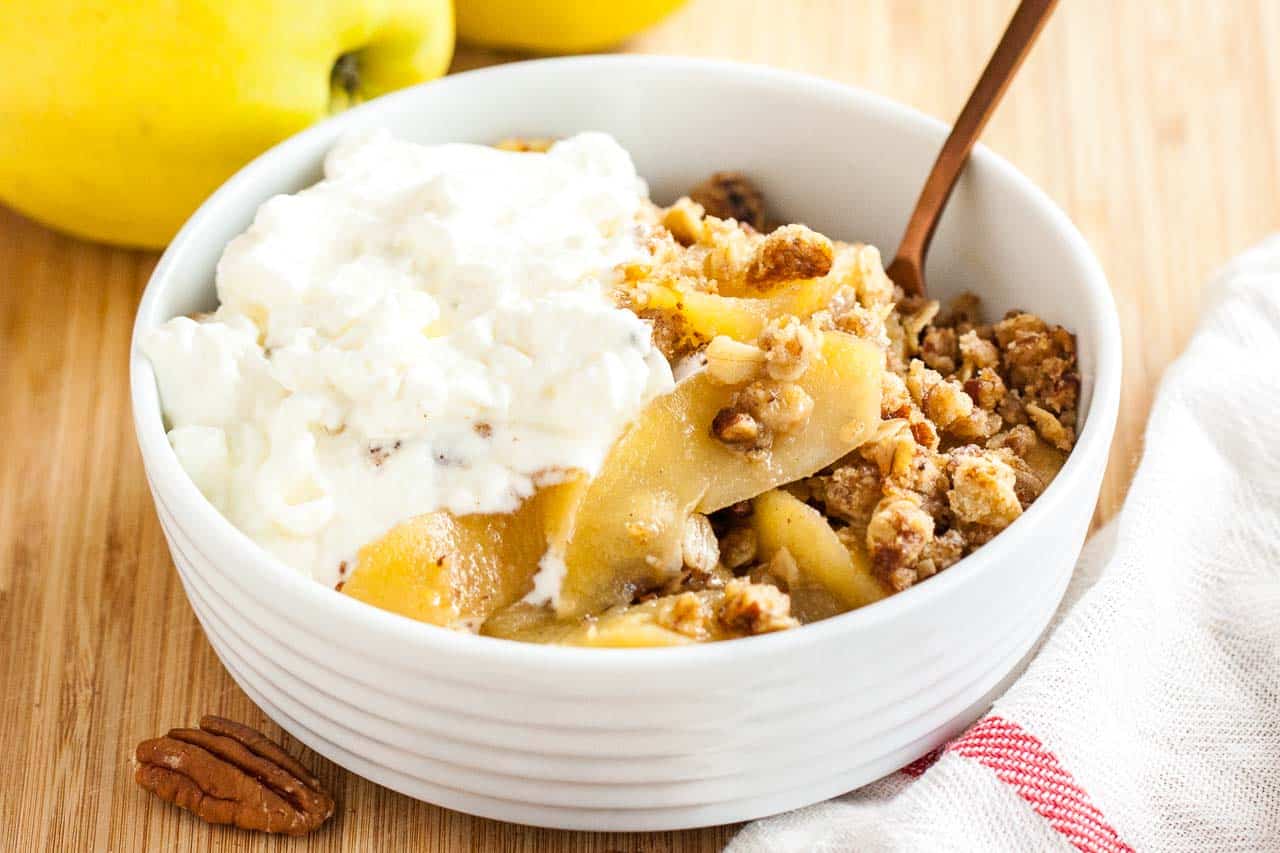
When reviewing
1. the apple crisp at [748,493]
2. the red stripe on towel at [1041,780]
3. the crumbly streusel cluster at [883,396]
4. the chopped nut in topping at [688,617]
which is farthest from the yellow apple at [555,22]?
the red stripe on towel at [1041,780]

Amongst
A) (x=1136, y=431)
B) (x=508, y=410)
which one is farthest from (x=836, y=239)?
(x=508, y=410)

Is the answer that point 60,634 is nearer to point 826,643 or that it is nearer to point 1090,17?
point 826,643

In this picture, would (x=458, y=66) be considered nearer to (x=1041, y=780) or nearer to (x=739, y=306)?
(x=739, y=306)

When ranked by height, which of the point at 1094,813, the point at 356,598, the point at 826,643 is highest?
the point at 826,643

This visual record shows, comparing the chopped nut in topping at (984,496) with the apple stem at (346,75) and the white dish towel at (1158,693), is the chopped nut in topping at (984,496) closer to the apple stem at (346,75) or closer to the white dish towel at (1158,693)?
the white dish towel at (1158,693)

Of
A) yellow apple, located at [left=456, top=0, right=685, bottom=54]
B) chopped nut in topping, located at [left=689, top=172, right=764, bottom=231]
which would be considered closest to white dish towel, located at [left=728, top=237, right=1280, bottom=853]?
chopped nut in topping, located at [left=689, top=172, right=764, bottom=231]

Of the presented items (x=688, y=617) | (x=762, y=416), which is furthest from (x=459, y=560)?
(x=762, y=416)

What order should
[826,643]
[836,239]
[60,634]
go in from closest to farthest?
[826,643]
[60,634]
[836,239]
